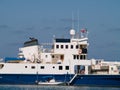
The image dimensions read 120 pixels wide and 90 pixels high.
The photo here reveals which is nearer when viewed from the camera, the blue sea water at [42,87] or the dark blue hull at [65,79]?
the blue sea water at [42,87]

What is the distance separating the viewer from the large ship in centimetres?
6706

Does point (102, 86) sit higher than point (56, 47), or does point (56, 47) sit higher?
point (56, 47)

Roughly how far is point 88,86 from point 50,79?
13.3 ft

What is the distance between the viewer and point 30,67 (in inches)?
2648

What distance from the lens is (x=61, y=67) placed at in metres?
67.5

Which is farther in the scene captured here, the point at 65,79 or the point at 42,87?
the point at 65,79

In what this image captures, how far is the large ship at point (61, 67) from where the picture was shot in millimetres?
67062

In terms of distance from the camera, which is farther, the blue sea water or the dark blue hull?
the dark blue hull

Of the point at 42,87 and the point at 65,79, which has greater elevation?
the point at 65,79

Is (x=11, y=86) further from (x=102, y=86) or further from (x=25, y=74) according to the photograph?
(x=102, y=86)

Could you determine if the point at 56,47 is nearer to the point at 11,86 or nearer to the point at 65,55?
the point at 65,55

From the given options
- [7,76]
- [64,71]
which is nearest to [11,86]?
[7,76]

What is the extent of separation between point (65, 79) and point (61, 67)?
1350 millimetres

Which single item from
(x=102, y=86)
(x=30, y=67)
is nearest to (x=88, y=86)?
(x=102, y=86)
